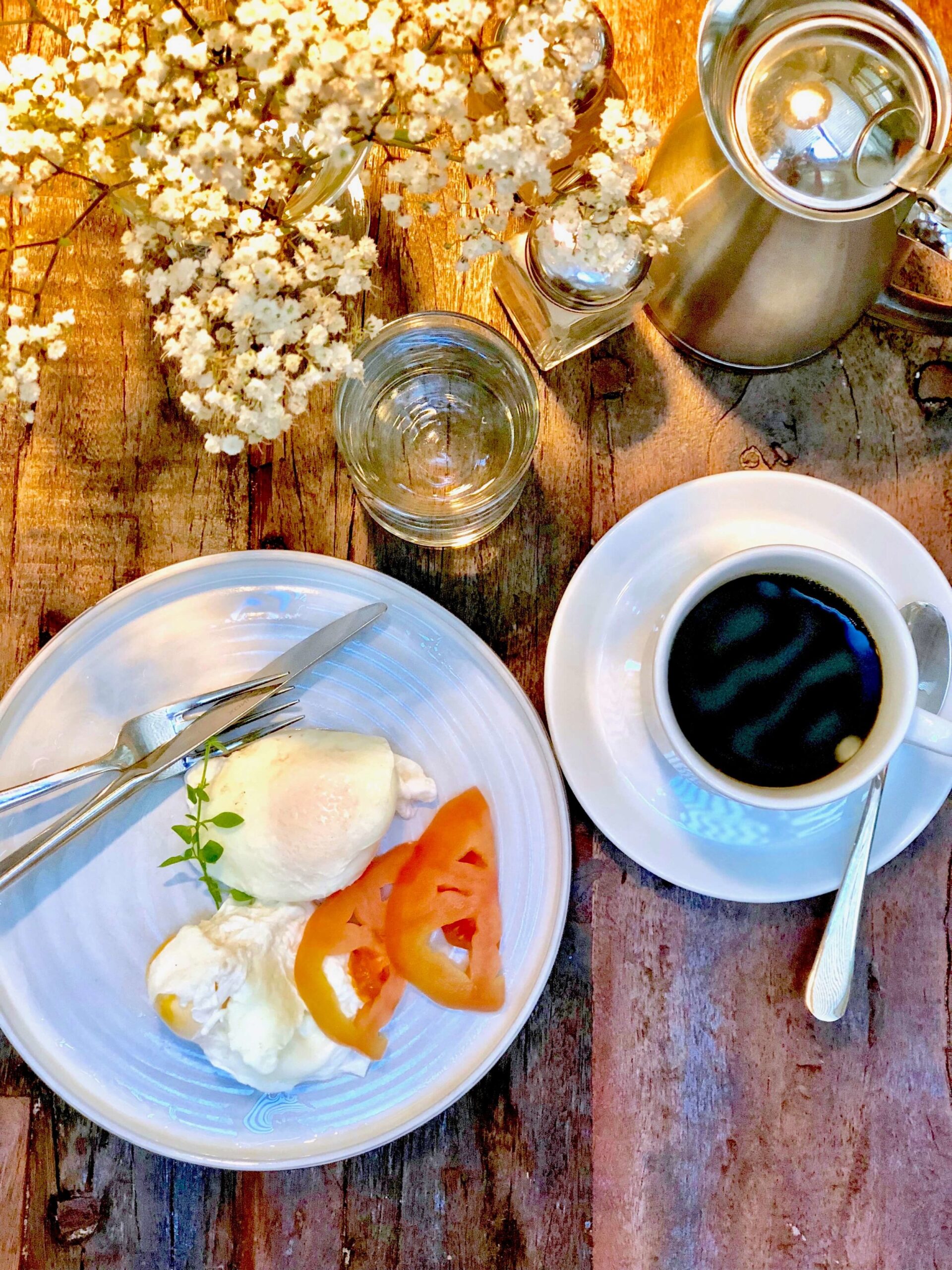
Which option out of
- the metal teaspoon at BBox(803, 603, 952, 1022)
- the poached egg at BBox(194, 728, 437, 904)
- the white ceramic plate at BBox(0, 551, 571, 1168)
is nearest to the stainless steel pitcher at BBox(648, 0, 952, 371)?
the metal teaspoon at BBox(803, 603, 952, 1022)

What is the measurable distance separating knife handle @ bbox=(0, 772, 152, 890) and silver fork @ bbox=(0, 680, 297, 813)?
2 centimetres

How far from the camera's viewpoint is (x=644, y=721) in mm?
997

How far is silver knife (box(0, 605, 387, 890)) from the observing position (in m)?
0.97

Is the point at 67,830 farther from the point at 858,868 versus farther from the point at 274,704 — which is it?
the point at 858,868

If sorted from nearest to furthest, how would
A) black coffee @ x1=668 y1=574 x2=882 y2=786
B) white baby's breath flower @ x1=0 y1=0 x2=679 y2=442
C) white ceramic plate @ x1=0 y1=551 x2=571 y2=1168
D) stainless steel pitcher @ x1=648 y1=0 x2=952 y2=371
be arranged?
white baby's breath flower @ x1=0 y1=0 x2=679 y2=442
stainless steel pitcher @ x1=648 y1=0 x2=952 y2=371
black coffee @ x1=668 y1=574 x2=882 y2=786
white ceramic plate @ x1=0 y1=551 x2=571 y2=1168

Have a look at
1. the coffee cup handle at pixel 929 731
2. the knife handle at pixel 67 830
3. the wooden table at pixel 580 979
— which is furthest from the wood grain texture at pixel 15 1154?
the coffee cup handle at pixel 929 731

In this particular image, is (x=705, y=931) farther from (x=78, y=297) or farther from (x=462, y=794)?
(x=78, y=297)

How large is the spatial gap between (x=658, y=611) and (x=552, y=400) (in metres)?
0.28

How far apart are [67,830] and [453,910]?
0.40 m

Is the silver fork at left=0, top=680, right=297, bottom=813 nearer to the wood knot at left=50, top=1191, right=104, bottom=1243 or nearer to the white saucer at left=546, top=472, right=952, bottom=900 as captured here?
the white saucer at left=546, top=472, right=952, bottom=900

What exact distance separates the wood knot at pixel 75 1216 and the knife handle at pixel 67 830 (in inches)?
15.9

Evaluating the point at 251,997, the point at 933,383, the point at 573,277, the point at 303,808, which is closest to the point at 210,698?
the point at 303,808

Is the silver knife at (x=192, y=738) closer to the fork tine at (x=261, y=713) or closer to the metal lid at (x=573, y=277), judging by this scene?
the fork tine at (x=261, y=713)

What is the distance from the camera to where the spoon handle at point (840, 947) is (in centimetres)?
99
